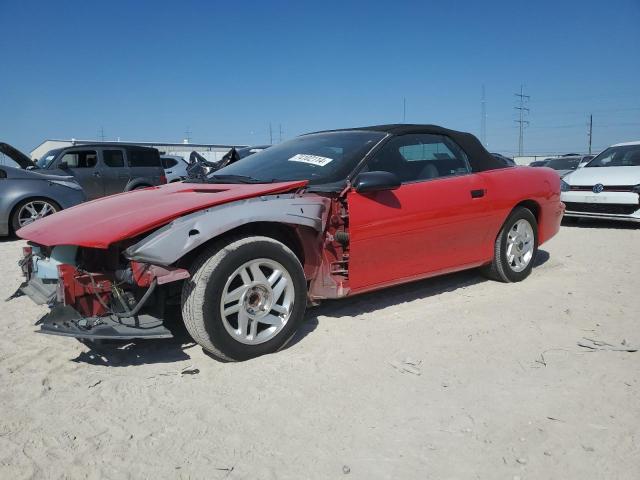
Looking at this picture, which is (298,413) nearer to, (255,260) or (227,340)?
(227,340)

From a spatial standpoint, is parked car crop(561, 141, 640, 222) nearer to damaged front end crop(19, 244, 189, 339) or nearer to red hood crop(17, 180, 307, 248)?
red hood crop(17, 180, 307, 248)

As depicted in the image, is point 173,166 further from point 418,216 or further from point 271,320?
point 271,320

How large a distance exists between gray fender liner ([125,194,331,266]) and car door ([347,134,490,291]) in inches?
12.4

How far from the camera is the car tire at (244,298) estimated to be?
107 inches

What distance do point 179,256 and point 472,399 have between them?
1654 millimetres

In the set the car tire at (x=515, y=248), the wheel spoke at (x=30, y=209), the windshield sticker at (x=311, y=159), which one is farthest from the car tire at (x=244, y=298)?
the wheel spoke at (x=30, y=209)

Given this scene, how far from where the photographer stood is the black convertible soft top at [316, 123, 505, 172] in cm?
405

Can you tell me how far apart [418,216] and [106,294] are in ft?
7.07

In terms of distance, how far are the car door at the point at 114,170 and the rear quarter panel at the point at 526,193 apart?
8.86 m

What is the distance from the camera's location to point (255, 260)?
2900 mm

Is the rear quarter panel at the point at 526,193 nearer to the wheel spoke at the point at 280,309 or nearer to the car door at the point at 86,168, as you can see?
the wheel spoke at the point at 280,309

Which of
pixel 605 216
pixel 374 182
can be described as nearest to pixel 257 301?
pixel 374 182

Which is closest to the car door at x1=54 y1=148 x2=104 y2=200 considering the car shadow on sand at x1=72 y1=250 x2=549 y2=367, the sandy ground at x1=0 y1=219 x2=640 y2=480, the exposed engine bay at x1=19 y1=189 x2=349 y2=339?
the sandy ground at x1=0 y1=219 x2=640 y2=480

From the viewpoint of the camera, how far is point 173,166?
47.5 ft
